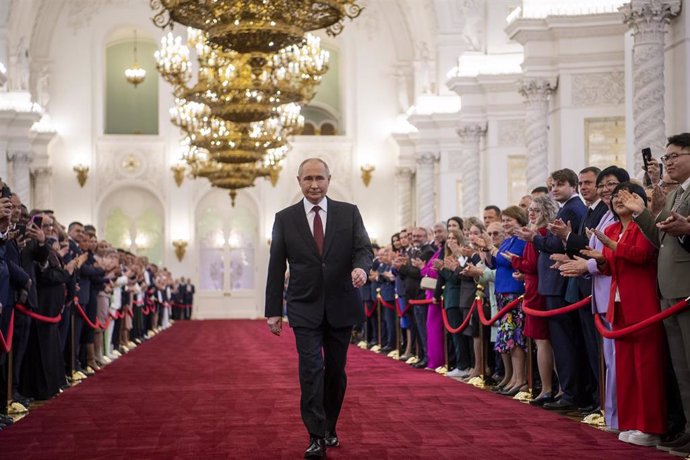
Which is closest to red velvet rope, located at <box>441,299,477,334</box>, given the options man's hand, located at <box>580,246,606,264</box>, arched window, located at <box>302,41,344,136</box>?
man's hand, located at <box>580,246,606,264</box>

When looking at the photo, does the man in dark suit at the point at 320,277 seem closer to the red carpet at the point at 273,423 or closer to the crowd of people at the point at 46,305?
the red carpet at the point at 273,423

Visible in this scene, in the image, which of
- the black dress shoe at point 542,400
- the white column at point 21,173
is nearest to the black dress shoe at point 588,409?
the black dress shoe at point 542,400

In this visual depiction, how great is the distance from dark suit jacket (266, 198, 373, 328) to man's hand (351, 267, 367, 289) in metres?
0.18

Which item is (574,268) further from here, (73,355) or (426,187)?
(426,187)

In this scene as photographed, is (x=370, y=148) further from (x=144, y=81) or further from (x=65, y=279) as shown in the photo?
(x=65, y=279)

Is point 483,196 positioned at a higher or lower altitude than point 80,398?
higher

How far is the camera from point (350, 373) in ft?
48.7

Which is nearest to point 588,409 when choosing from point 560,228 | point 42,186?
point 560,228

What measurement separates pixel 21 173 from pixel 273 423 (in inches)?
1032

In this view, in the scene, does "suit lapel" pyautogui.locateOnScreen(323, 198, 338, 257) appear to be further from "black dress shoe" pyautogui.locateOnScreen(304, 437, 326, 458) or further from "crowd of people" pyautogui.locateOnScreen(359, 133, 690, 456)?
"crowd of people" pyautogui.locateOnScreen(359, 133, 690, 456)

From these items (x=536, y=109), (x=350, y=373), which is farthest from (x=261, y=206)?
(x=350, y=373)

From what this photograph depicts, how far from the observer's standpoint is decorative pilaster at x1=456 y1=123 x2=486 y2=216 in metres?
27.0

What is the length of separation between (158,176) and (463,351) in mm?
28363

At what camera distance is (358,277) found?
7.46 m
